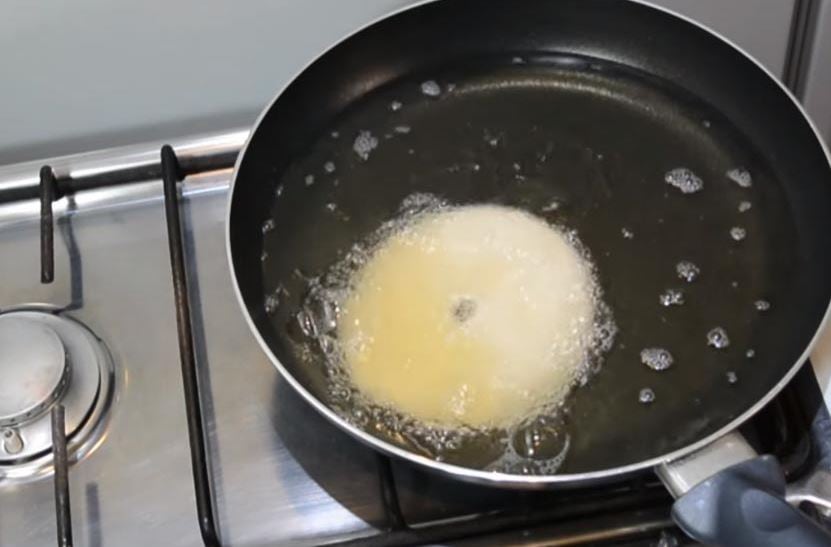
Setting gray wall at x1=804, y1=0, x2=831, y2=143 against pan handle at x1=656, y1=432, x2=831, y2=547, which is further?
gray wall at x1=804, y1=0, x2=831, y2=143

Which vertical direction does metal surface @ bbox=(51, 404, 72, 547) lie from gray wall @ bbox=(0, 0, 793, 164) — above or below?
below

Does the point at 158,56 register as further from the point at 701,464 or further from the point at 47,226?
the point at 701,464

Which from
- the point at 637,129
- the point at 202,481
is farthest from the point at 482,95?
the point at 202,481

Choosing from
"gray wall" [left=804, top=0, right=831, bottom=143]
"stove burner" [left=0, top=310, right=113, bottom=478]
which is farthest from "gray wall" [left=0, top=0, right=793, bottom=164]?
"stove burner" [left=0, top=310, right=113, bottom=478]

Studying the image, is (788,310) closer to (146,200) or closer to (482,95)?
(482,95)

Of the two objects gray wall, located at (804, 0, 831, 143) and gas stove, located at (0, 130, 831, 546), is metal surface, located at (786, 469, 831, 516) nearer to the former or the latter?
gas stove, located at (0, 130, 831, 546)

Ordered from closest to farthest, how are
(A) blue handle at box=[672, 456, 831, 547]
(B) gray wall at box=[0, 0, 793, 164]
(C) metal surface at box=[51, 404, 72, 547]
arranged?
(A) blue handle at box=[672, 456, 831, 547] < (C) metal surface at box=[51, 404, 72, 547] < (B) gray wall at box=[0, 0, 793, 164]
